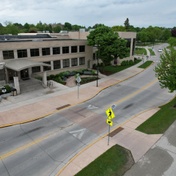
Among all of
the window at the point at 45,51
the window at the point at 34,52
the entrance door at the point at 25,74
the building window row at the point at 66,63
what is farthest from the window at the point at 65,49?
the entrance door at the point at 25,74

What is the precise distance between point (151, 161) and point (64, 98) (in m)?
14.6

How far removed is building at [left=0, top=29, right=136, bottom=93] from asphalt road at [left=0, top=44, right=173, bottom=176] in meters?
10.1

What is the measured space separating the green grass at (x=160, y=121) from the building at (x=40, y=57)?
17.1 m

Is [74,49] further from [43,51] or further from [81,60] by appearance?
[43,51]

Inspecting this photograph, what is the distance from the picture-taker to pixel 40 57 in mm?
31500

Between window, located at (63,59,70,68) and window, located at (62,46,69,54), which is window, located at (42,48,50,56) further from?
window, located at (63,59,70,68)

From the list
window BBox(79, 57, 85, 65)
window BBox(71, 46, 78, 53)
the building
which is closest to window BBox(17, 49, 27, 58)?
the building

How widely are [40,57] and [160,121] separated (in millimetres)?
22733

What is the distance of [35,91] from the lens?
26.3 metres

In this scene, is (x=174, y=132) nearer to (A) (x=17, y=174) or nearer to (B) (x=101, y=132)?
(B) (x=101, y=132)

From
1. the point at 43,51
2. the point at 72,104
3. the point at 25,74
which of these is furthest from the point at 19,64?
the point at 72,104

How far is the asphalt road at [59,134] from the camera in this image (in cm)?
1189

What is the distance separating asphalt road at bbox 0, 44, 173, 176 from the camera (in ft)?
39.0

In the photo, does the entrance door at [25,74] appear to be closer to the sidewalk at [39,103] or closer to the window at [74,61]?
the sidewalk at [39,103]
